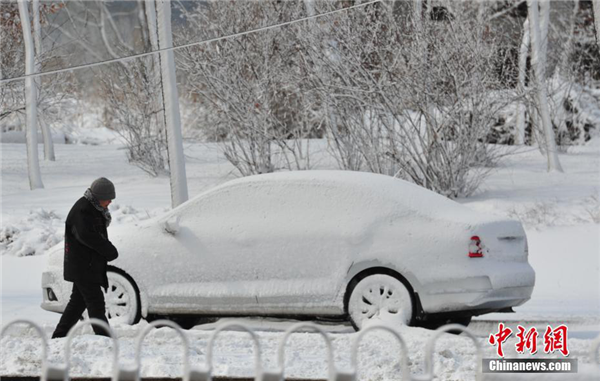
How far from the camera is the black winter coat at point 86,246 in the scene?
7.65m

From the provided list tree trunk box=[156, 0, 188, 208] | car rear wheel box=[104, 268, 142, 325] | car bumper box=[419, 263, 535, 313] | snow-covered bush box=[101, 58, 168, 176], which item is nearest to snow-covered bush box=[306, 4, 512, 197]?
tree trunk box=[156, 0, 188, 208]

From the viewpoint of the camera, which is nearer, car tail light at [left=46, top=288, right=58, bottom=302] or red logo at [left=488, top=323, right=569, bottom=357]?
red logo at [left=488, top=323, right=569, bottom=357]

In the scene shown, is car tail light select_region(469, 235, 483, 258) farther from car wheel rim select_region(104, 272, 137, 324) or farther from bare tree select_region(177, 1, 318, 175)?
bare tree select_region(177, 1, 318, 175)

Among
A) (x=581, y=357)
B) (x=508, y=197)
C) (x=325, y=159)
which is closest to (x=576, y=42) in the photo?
(x=325, y=159)

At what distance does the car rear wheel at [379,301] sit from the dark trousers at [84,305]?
211 centimetres

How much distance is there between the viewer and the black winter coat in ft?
25.1

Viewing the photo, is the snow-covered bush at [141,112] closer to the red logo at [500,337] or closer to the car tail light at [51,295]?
the car tail light at [51,295]

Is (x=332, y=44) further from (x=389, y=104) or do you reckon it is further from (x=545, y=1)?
(x=545, y=1)

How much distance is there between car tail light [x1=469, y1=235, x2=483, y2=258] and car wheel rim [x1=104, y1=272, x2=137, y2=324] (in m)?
3.03

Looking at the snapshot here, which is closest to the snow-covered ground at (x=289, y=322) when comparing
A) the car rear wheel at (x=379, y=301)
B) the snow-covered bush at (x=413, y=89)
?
the car rear wheel at (x=379, y=301)

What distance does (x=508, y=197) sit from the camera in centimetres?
1783

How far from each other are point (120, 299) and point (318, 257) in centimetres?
185

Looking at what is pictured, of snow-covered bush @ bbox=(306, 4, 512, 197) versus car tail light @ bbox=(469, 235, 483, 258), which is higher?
snow-covered bush @ bbox=(306, 4, 512, 197)

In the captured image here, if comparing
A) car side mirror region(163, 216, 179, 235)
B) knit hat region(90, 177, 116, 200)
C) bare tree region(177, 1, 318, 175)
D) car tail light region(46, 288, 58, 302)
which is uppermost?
bare tree region(177, 1, 318, 175)
